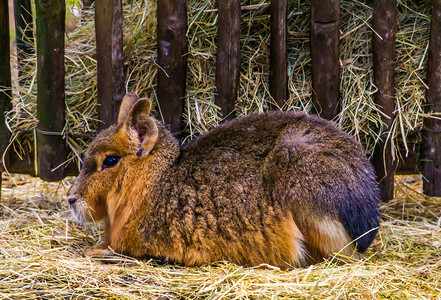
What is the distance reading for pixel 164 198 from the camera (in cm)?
518

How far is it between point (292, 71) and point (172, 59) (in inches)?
45.1

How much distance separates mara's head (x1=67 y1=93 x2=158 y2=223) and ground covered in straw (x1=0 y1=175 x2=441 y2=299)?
0.47 metres

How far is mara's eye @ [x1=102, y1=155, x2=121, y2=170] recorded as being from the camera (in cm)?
525

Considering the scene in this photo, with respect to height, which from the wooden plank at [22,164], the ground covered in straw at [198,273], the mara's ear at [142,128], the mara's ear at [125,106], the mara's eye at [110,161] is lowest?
the ground covered in straw at [198,273]

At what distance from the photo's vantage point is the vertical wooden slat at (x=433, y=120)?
5898 mm

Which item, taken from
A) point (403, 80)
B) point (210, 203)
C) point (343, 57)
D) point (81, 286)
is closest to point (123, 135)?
point (210, 203)

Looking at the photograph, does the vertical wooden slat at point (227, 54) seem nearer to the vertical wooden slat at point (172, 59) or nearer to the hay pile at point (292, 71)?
the hay pile at point (292, 71)

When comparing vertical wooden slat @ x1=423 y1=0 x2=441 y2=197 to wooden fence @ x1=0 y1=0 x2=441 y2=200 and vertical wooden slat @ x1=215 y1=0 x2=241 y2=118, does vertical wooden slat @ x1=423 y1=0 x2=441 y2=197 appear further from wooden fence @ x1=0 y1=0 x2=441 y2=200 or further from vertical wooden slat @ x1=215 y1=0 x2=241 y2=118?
vertical wooden slat @ x1=215 y1=0 x2=241 y2=118

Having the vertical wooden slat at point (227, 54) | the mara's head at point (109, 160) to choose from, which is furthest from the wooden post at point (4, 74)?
the vertical wooden slat at point (227, 54)

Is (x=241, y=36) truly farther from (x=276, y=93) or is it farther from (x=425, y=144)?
(x=425, y=144)

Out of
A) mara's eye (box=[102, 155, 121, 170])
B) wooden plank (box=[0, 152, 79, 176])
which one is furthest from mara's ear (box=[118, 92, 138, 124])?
wooden plank (box=[0, 152, 79, 176])

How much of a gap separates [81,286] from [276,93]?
2.60 meters

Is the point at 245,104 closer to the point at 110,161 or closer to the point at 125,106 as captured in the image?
the point at 125,106

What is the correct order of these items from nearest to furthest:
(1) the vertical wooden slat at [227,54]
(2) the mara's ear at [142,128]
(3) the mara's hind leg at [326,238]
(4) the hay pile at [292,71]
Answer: (3) the mara's hind leg at [326,238]
(2) the mara's ear at [142,128]
(1) the vertical wooden slat at [227,54]
(4) the hay pile at [292,71]
